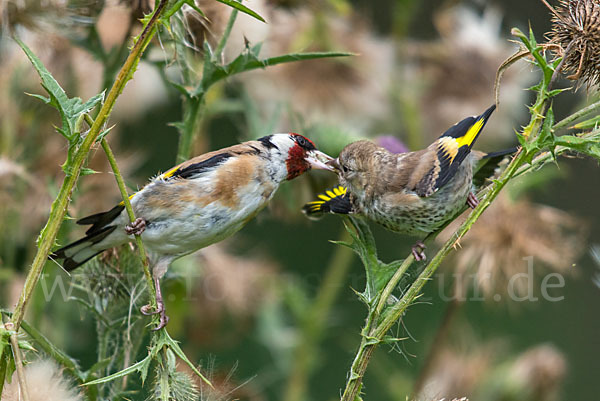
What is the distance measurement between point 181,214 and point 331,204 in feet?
0.83

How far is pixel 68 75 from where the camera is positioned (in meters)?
1.77

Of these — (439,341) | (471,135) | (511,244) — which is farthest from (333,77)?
(471,135)

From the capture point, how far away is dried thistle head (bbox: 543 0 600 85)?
100 centimetres

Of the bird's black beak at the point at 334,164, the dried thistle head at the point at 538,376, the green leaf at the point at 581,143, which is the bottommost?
the dried thistle head at the point at 538,376

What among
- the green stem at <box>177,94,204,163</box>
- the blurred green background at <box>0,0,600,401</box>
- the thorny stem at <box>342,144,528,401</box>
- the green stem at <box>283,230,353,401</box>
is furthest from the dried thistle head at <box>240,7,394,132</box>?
the thorny stem at <box>342,144,528,401</box>

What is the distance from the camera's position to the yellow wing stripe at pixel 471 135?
4.01 ft

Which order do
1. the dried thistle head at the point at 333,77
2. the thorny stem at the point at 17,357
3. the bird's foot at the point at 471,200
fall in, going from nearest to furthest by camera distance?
the thorny stem at the point at 17,357 < the bird's foot at the point at 471,200 < the dried thistle head at the point at 333,77

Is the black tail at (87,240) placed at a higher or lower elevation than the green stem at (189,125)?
lower

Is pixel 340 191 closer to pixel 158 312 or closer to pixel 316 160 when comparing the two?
pixel 316 160

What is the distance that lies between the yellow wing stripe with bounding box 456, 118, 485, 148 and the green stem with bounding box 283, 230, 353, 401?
2.67 feet

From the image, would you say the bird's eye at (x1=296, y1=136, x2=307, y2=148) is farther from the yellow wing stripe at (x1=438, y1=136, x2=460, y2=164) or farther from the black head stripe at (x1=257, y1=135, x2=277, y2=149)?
the yellow wing stripe at (x1=438, y1=136, x2=460, y2=164)

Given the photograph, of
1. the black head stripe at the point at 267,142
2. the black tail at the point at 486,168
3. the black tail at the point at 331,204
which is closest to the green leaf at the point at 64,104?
the black tail at the point at 331,204

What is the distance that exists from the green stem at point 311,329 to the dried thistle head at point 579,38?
1.06 m

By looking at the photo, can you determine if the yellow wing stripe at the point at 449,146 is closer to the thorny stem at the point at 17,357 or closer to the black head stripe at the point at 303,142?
the black head stripe at the point at 303,142
